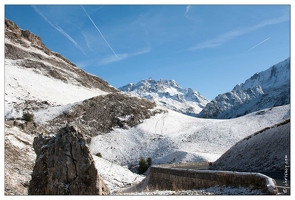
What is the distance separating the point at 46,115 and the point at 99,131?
13436mm

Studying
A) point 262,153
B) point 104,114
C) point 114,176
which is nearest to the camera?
point 262,153

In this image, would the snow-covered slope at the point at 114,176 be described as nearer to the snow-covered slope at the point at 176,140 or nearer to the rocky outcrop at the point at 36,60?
the snow-covered slope at the point at 176,140

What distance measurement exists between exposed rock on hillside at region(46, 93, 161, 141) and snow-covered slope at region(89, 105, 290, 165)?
3317 millimetres

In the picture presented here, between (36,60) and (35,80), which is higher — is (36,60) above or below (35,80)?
above

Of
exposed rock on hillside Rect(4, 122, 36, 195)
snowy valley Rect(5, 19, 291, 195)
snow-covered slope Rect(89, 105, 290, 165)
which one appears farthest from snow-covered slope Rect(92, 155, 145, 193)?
snow-covered slope Rect(89, 105, 290, 165)

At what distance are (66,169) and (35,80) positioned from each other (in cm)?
9327

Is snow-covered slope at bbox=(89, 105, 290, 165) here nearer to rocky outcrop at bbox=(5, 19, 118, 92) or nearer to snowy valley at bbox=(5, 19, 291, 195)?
snowy valley at bbox=(5, 19, 291, 195)

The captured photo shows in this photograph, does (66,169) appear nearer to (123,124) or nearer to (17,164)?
(17,164)

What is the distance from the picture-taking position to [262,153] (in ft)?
86.9

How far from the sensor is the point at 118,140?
69000 millimetres

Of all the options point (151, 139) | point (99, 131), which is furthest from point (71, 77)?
point (151, 139)

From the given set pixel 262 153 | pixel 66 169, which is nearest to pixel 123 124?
pixel 262 153

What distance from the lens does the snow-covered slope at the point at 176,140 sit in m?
59.5

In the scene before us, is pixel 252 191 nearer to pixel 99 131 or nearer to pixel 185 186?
pixel 185 186
